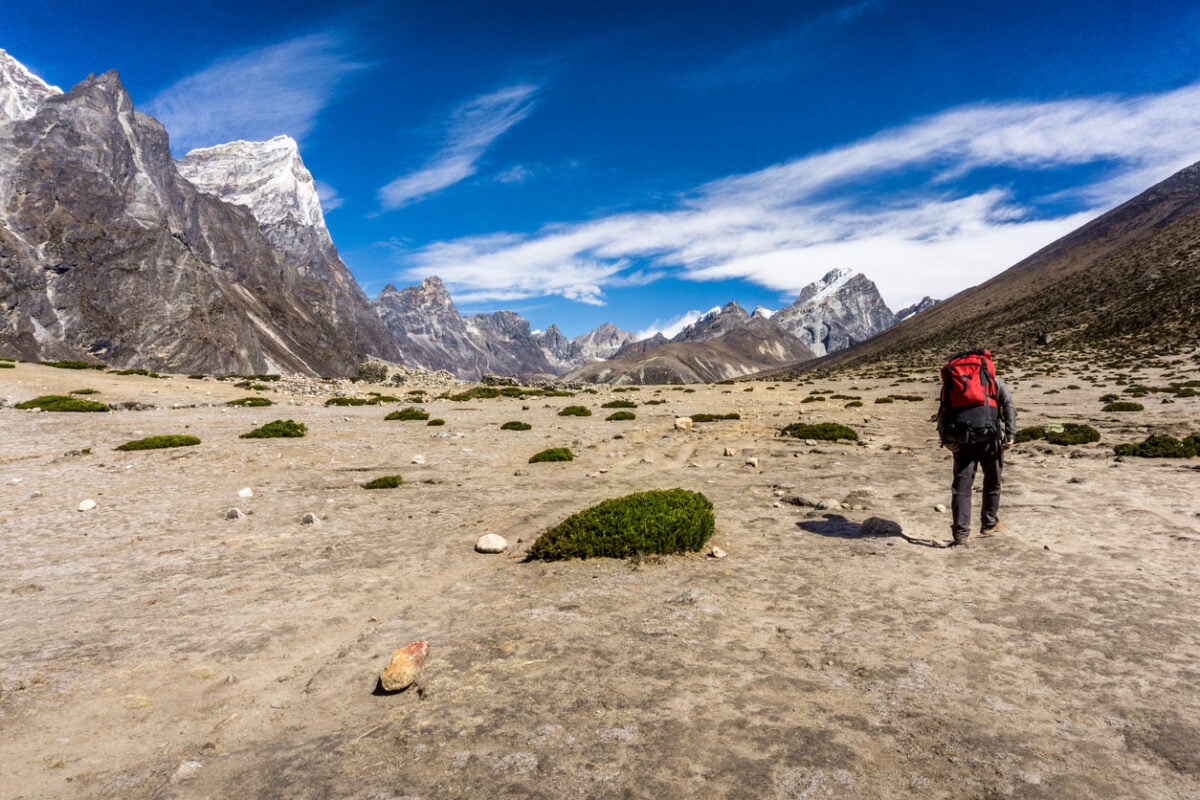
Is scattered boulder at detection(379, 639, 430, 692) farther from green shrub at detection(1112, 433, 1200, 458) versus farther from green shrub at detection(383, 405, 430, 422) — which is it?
green shrub at detection(383, 405, 430, 422)

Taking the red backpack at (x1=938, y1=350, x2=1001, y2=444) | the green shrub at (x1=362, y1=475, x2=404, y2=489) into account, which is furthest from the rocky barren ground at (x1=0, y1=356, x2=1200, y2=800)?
the red backpack at (x1=938, y1=350, x2=1001, y2=444)

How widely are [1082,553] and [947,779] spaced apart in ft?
20.9

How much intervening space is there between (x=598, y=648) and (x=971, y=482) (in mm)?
7212

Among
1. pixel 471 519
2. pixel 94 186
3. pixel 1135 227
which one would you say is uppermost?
pixel 94 186

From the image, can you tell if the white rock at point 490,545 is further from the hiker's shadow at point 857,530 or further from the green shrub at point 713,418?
the green shrub at point 713,418

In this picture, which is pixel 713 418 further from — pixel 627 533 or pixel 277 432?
pixel 627 533

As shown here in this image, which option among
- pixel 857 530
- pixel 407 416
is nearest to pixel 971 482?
pixel 857 530

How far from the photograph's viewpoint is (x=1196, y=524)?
30.0 ft

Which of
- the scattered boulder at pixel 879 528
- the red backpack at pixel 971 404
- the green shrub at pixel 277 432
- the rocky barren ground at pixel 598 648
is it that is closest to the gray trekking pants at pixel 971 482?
the red backpack at pixel 971 404

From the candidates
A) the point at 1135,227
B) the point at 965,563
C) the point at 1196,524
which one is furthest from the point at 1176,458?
the point at 1135,227

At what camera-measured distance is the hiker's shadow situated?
374 inches

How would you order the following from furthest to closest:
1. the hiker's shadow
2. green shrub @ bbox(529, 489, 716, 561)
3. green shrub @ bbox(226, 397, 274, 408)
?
green shrub @ bbox(226, 397, 274, 408)
the hiker's shadow
green shrub @ bbox(529, 489, 716, 561)

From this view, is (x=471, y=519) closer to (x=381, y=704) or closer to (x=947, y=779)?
(x=381, y=704)

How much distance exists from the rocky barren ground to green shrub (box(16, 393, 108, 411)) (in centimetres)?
1717
